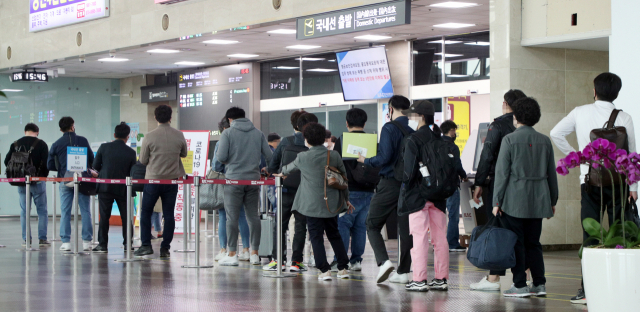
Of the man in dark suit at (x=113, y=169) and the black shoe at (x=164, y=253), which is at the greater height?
the man in dark suit at (x=113, y=169)

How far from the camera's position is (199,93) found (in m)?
19.3

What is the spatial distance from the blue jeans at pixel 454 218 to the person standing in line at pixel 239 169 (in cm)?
277

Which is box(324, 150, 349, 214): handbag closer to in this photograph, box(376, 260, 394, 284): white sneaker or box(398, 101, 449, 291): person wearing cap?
box(376, 260, 394, 284): white sneaker

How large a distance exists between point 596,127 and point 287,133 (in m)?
11.8

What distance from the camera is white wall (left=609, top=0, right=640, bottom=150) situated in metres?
8.77

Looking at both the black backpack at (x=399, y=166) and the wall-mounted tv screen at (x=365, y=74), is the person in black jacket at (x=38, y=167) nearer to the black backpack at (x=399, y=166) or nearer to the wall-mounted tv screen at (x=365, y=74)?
the wall-mounted tv screen at (x=365, y=74)

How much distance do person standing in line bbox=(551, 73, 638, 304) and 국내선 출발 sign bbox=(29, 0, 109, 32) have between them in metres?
12.1

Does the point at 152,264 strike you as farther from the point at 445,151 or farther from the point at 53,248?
the point at 445,151

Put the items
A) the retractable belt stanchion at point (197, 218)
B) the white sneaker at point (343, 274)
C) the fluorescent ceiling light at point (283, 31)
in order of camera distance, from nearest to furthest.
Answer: the white sneaker at point (343, 274), the retractable belt stanchion at point (197, 218), the fluorescent ceiling light at point (283, 31)

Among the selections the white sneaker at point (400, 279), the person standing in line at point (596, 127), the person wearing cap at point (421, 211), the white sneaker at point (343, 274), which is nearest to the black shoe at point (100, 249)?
the white sneaker at point (343, 274)

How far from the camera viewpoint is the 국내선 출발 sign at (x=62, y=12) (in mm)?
16594

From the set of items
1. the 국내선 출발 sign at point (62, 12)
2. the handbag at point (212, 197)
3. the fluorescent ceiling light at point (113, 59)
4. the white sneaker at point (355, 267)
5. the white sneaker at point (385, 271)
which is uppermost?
the 국내선 출발 sign at point (62, 12)

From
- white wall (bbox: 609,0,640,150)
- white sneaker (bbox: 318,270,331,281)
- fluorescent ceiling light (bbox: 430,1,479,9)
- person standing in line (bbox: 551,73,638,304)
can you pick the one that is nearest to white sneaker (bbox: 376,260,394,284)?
white sneaker (bbox: 318,270,331,281)

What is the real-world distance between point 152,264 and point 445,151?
13.2ft
